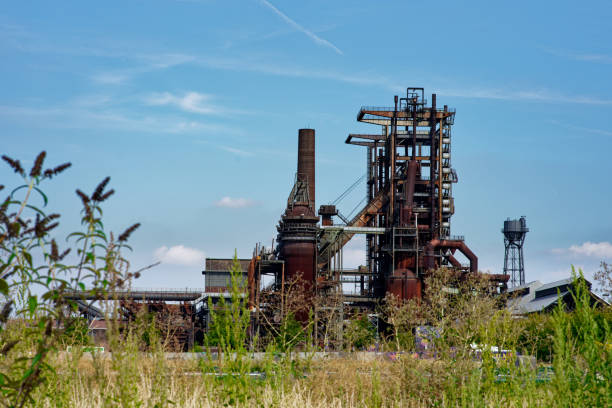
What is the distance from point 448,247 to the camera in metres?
49.4

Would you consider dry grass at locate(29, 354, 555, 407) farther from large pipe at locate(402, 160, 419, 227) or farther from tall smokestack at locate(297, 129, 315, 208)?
tall smokestack at locate(297, 129, 315, 208)

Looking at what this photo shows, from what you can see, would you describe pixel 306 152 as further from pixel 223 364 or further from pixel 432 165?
pixel 223 364

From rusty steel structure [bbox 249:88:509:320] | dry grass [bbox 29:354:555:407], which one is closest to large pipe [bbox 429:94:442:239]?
rusty steel structure [bbox 249:88:509:320]

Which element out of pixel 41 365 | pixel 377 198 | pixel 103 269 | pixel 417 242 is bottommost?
pixel 41 365

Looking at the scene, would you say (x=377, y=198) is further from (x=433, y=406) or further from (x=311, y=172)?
(x=433, y=406)

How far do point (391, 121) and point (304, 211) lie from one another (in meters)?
13.6

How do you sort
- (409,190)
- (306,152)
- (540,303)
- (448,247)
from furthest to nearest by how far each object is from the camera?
1. (306,152)
2. (409,190)
3. (448,247)
4. (540,303)

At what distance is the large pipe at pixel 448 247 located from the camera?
46972 mm

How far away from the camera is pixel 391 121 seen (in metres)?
54.8

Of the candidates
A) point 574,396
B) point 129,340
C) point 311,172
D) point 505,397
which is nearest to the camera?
point 129,340

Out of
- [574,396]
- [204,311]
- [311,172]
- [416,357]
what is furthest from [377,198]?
[574,396]

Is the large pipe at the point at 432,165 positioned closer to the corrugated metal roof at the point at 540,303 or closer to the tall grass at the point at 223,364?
the corrugated metal roof at the point at 540,303

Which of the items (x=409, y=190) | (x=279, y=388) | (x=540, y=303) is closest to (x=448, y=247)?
(x=409, y=190)

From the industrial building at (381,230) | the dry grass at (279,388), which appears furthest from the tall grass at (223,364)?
the industrial building at (381,230)
